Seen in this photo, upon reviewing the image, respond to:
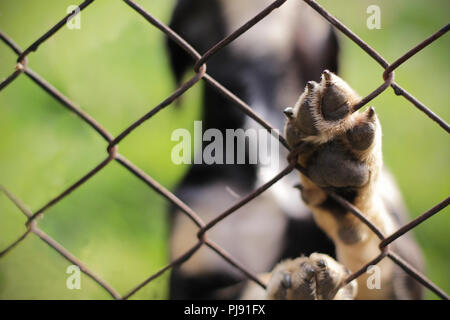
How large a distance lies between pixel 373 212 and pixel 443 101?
10.0ft

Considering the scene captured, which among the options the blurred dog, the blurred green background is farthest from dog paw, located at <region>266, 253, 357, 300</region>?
the blurred green background

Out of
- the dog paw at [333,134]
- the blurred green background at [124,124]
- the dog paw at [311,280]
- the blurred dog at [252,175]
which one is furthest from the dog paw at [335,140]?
the blurred green background at [124,124]

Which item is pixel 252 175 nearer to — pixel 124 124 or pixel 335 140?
pixel 335 140

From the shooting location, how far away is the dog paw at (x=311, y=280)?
3.37 feet

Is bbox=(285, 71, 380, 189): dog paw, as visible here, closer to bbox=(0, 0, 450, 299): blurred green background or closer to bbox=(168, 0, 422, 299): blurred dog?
bbox=(168, 0, 422, 299): blurred dog

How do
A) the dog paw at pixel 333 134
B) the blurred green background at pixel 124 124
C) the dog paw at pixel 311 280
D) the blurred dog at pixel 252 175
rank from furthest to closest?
the blurred green background at pixel 124 124 < the blurred dog at pixel 252 175 < the dog paw at pixel 311 280 < the dog paw at pixel 333 134

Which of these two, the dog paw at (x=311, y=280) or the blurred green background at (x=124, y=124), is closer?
the dog paw at (x=311, y=280)

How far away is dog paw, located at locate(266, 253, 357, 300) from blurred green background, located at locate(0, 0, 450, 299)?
3.95 feet

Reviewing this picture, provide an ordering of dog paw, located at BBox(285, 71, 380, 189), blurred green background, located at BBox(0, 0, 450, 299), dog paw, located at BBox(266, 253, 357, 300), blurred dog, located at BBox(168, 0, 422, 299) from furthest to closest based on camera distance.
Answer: blurred green background, located at BBox(0, 0, 450, 299), blurred dog, located at BBox(168, 0, 422, 299), dog paw, located at BBox(266, 253, 357, 300), dog paw, located at BBox(285, 71, 380, 189)

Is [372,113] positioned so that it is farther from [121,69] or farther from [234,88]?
[121,69]

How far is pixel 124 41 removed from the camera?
3510mm

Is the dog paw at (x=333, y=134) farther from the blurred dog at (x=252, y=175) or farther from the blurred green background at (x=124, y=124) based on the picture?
the blurred green background at (x=124, y=124)

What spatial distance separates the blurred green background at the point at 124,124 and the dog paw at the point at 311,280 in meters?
1.21

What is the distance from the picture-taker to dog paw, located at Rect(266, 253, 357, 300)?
1.03 m
